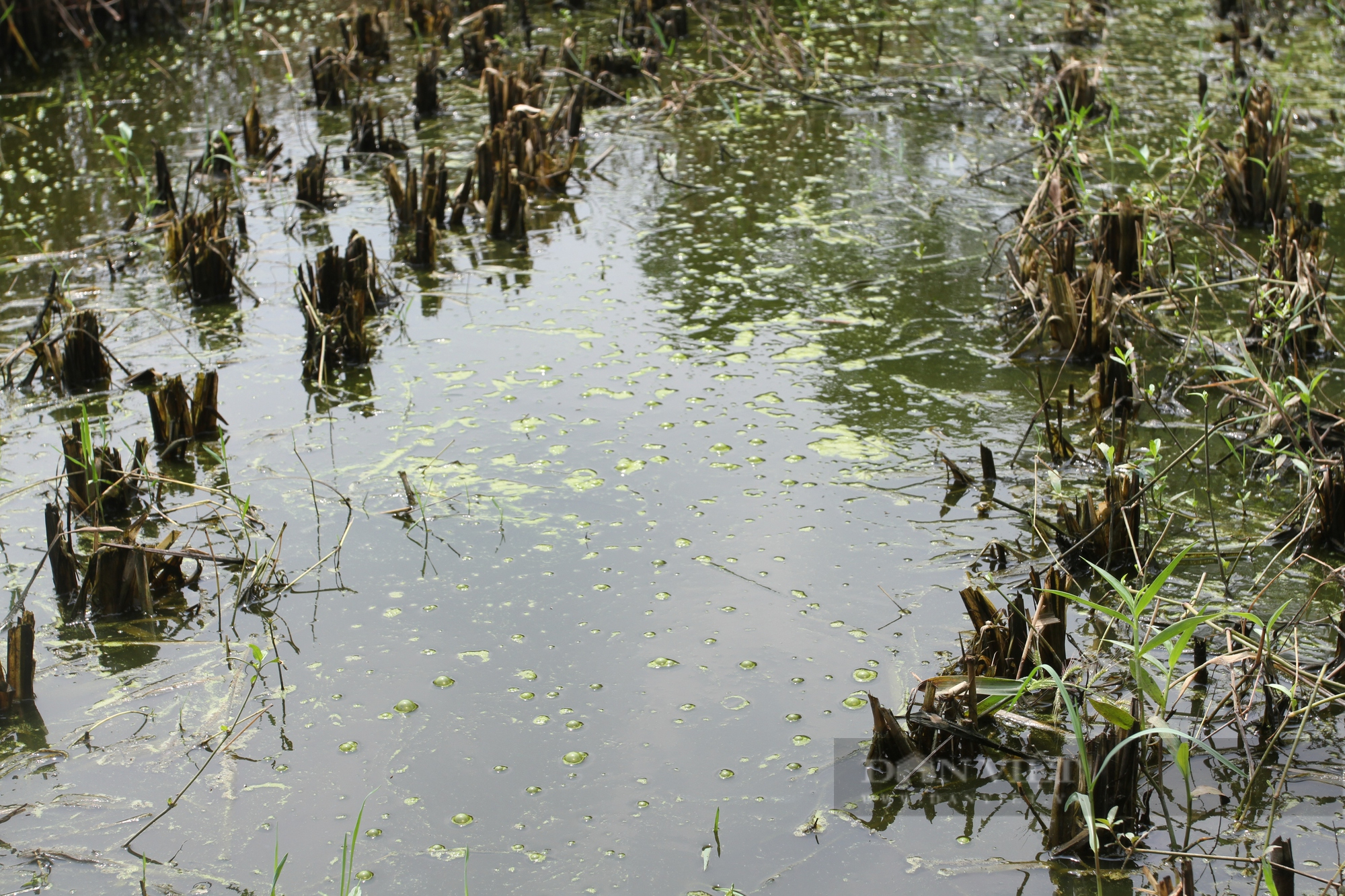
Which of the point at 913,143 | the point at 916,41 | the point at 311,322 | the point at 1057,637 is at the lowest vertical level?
the point at 1057,637

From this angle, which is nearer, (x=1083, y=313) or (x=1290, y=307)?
(x=1290, y=307)

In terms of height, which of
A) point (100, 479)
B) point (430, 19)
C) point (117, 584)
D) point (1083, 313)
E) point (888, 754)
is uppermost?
point (430, 19)

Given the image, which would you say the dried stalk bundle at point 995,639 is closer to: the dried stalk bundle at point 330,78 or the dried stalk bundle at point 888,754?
the dried stalk bundle at point 888,754

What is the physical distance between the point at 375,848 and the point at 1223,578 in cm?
187

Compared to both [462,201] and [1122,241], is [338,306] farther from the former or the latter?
[1122,241]

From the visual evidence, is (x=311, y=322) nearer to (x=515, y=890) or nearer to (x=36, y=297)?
(x=36, y=297)

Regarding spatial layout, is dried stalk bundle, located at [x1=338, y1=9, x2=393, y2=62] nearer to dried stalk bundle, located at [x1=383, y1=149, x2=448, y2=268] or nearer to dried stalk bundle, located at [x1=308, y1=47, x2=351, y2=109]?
dried stalk bundle, located at [x1=308, y1=47, x2=351, y2=109]

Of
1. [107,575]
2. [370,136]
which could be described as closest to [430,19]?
[370,136]

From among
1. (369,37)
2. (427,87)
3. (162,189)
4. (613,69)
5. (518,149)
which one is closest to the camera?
(162,189)

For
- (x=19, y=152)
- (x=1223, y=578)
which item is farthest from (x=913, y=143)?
(x=19, y=152)

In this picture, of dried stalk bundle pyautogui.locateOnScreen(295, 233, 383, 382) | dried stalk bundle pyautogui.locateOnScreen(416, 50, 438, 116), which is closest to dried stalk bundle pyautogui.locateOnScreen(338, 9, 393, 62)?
dried stalk bundle pyautogui.locateOnScreen(416, 50, 438, 116)

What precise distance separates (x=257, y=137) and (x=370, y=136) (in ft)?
1.81

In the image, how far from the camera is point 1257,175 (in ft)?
15.3

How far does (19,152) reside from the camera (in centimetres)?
570
